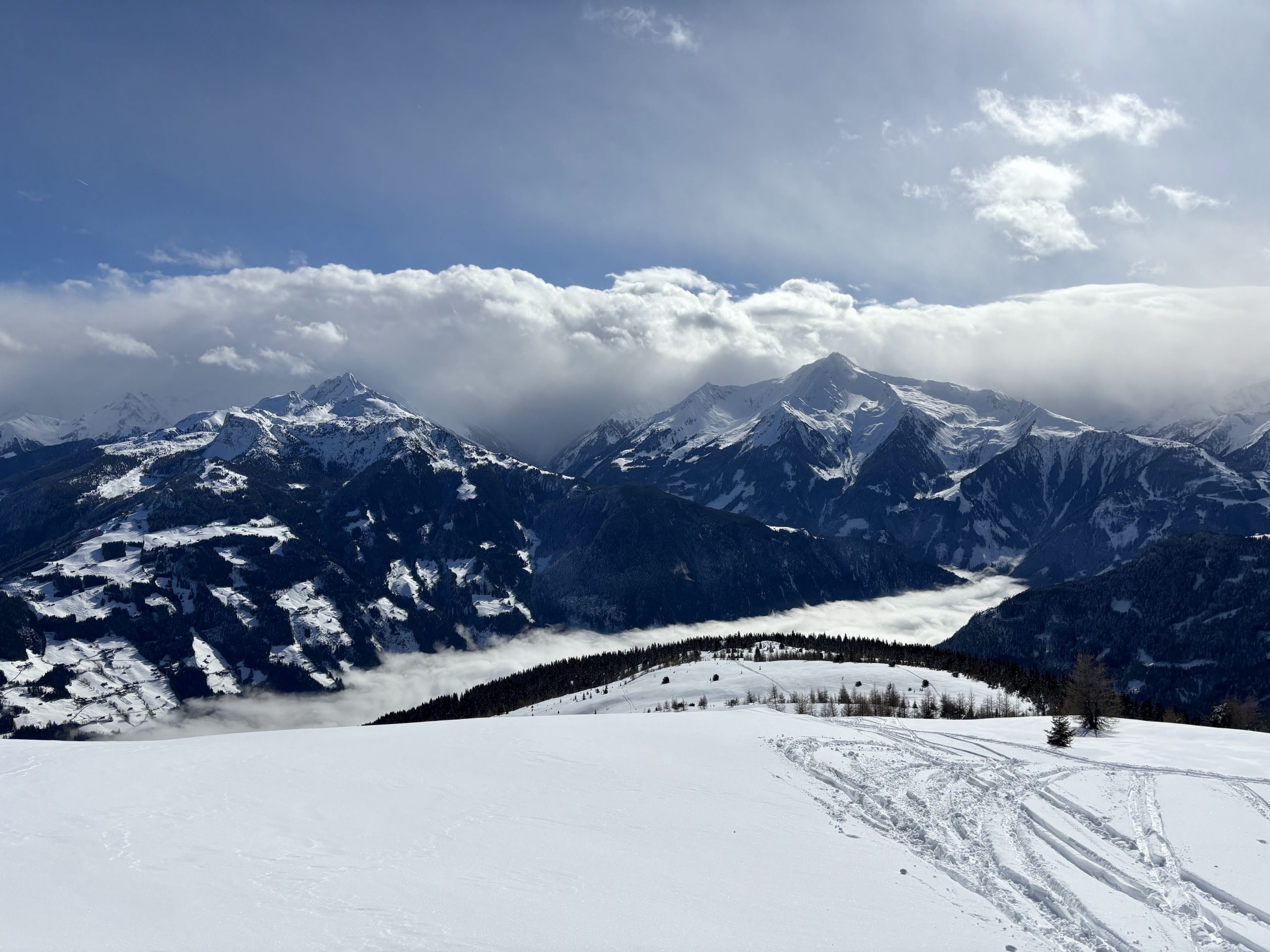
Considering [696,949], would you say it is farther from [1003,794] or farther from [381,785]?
[1003,794]

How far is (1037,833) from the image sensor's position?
27344 mm

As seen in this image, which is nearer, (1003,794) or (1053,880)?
(1053,880)

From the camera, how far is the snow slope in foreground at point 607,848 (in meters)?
17.2

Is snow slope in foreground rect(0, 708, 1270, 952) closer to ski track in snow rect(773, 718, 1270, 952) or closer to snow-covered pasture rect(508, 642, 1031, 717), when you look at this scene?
ski track in snow rect(773, 718, 1270, 952)

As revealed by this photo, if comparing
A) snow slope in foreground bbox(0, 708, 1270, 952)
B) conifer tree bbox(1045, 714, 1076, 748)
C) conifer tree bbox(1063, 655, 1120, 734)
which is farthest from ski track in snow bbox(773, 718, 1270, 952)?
conifer tree bbox(1063, 655, 1120, 734)

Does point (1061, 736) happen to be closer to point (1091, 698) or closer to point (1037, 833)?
point (1091, 698)

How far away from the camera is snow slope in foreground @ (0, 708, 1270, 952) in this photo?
56.4ft

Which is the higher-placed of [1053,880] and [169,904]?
[169,904]

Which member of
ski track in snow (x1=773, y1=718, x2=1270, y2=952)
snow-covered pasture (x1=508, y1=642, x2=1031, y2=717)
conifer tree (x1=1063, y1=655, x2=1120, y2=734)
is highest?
ski track in snow (x1=773, y1=718, x2=1270, y2=952)

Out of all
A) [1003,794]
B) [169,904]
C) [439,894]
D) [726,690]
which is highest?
[169,904]

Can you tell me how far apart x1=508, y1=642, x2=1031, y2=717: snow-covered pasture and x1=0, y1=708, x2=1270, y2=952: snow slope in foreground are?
206 ft

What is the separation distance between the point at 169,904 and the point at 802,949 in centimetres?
1523

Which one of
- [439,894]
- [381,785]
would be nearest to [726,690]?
[381,785]

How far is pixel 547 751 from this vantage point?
1406 inches
